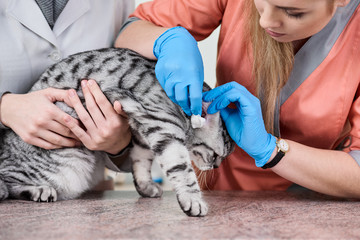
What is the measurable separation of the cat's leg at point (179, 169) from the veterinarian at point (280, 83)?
112 mm

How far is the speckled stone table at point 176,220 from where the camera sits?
2.15 feet

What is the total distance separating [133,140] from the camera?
1230mm

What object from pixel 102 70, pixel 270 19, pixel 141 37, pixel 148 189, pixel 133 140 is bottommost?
pixel 148 189

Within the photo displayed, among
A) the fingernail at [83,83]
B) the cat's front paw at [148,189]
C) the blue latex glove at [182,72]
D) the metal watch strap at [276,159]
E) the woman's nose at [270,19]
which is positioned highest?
the woman's nose at [270,19]

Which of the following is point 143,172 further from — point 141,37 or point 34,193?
point 141,37

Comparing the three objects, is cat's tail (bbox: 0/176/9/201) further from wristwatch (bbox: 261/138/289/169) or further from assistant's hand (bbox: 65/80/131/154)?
wristwatch (bbox: 261/138/289/169)

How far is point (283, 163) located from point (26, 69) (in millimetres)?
845

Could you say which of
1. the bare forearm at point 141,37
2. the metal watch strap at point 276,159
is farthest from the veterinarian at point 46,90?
the metal watch strap at point 276,159

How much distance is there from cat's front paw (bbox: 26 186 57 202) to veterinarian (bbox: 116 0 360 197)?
0.46 metres

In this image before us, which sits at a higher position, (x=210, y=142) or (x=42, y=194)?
(x=210, y=142)

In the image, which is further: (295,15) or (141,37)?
(141,37)

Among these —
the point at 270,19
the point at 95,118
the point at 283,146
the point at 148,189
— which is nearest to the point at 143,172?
the point at 148,189

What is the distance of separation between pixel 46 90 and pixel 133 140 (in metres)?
0.32

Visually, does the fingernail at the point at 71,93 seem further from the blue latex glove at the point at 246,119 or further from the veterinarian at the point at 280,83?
the blue latex glove at the point at 246,119
